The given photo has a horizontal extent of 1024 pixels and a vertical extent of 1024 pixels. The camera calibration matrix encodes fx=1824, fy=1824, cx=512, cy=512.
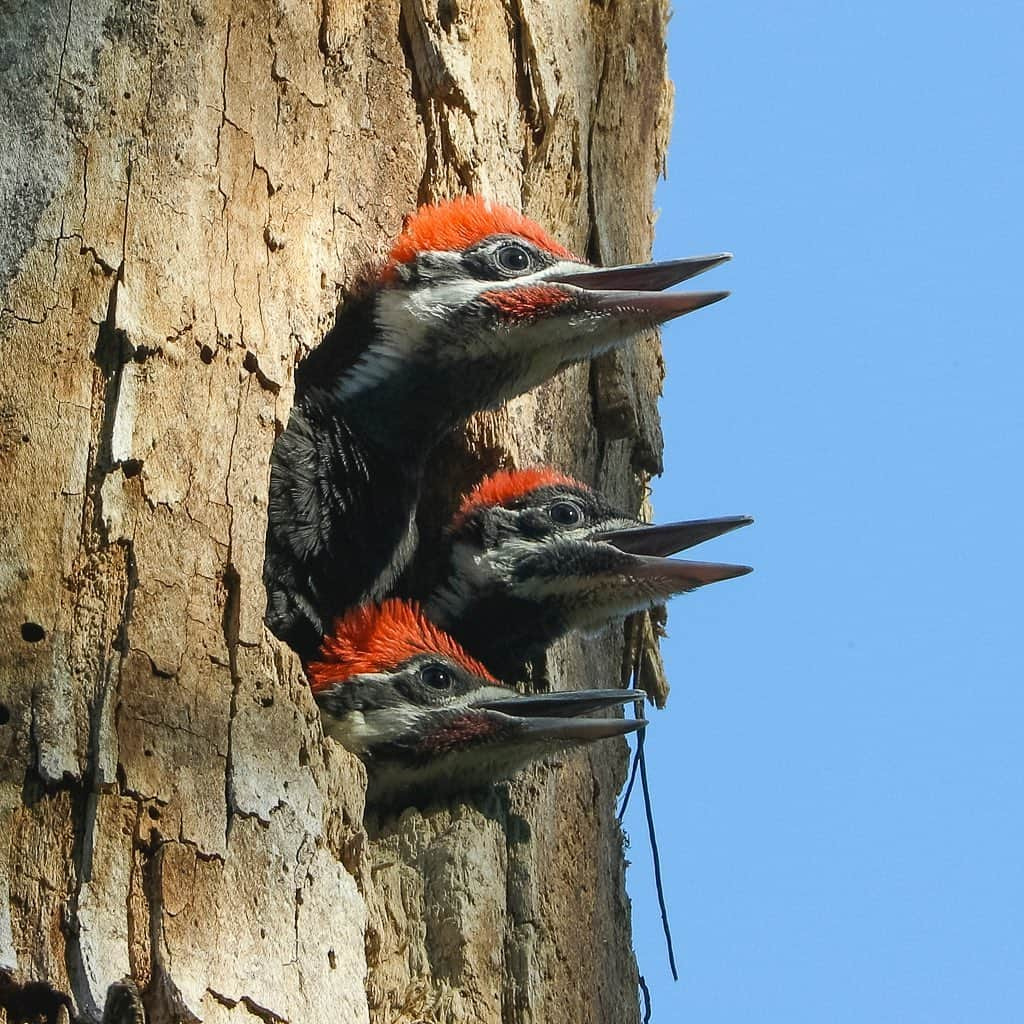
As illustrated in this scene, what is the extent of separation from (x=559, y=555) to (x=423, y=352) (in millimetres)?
588

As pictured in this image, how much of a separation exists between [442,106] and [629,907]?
6.22ft

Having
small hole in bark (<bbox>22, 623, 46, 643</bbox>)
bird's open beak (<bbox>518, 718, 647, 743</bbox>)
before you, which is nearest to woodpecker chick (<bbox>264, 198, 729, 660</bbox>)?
bird's open beak (<bbox>518, 718, 647, 743</bbox>)

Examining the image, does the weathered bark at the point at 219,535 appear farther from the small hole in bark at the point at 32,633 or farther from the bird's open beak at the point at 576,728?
the bird's open beak at the point at 576,728

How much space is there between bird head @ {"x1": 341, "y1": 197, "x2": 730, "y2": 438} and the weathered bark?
0.12 metres

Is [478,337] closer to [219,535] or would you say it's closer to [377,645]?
[377,645]

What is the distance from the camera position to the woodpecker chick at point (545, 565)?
4.31m

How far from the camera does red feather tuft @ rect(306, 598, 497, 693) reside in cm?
397

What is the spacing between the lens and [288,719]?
10.5 feet

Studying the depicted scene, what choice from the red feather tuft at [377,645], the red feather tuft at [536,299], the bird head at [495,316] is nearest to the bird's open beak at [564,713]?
the red feather tuft at [377,645]

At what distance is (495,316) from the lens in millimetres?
4277

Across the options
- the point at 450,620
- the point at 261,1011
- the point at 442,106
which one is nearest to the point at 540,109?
the point at 442,106

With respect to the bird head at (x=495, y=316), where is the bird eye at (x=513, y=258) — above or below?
above

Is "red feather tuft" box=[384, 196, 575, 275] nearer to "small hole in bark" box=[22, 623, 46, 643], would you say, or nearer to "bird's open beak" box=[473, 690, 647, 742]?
"bird's open beak" box=[473, 690, 647, 742]

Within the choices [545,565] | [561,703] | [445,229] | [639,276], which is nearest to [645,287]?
[639,276]
